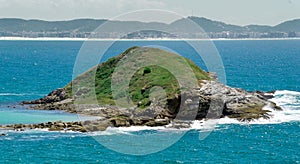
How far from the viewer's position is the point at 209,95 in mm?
88688

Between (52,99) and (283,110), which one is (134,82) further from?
(283,110)

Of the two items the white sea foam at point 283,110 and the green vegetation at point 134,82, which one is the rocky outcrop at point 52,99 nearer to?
the green vegetation at point 134,82

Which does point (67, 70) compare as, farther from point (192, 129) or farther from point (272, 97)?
point (192, 129)

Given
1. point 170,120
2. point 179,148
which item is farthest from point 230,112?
point 179,148

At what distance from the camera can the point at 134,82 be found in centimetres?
10394

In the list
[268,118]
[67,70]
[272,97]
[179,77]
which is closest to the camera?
[268,118]

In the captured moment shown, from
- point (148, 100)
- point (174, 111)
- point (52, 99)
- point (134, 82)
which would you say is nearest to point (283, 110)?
point (174, 111)

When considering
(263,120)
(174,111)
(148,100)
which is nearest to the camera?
(174,111)

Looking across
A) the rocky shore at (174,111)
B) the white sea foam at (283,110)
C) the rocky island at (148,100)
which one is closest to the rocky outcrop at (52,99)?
the rocky island at (148,100)

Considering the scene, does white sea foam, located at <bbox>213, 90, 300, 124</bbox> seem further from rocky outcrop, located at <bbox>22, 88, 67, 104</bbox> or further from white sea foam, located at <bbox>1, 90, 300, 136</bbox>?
rocky outcrop, located at <bbox>22, 88, 67, 104</bbox>

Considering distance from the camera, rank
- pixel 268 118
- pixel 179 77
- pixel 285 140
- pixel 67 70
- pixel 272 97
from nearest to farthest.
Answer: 1. pixel 285 140
2. pixel 268 118
3. pixel 179 77
4. pixel 272 97
5. pixel 67 70

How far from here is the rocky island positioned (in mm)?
82375

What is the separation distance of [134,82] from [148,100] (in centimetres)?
1308

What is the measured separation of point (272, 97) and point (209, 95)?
24.5 metres
